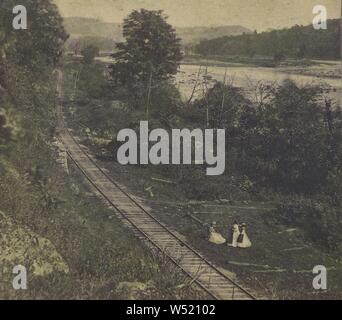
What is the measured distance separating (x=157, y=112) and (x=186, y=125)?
3.80ft

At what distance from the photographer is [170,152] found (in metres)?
17.0

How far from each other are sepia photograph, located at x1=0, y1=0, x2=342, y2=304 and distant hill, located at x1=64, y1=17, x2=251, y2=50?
0.07m

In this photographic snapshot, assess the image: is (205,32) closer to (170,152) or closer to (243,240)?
(170,152)

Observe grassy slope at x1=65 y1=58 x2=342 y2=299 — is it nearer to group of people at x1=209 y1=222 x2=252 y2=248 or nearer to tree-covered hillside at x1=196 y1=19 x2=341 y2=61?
group of people at x1=209 y1=222 x2=252 y2=248

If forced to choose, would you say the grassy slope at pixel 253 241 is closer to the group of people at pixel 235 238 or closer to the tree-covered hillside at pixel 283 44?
the group of people at pixel 235 238

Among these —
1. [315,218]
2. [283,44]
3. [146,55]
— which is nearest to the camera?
[315,218]

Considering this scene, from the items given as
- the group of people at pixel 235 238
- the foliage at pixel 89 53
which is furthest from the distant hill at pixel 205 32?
the group of people at pixel 235 238

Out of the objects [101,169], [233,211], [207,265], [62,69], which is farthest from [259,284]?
[62,69]

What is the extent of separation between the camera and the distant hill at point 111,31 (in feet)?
49.0

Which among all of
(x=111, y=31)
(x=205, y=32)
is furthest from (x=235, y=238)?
(x=111, y=31)

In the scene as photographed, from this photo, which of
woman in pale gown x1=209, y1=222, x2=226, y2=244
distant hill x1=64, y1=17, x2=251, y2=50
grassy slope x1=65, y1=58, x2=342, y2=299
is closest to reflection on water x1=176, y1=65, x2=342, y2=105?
distant hill x1=64, y1=17, x2=251, y2=50

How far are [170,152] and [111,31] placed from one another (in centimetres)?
445

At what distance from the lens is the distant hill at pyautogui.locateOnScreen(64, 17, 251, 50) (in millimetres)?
14945

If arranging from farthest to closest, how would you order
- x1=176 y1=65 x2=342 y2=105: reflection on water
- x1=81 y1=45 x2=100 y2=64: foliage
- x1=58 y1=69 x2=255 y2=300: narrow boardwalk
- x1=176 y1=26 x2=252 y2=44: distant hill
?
x1=81 y1=45 x2=100 y2=64: foliage
x1=176 y1=65 x2=342 y2=105: reflection on water
x1=176 y1=26 x2=252 y2=44: distant hill
x1=58 y1=69 x2=255 y2=300: narrow boardwalk
